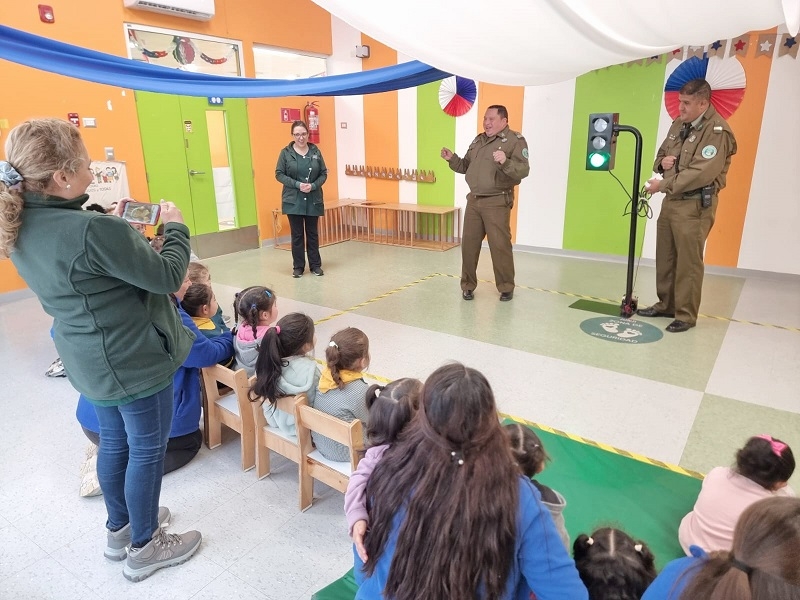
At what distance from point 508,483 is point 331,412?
112 cm

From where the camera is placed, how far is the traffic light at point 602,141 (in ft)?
11.9

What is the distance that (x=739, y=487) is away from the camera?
5.35 ft

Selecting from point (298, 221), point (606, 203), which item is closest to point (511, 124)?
point (606, 203)

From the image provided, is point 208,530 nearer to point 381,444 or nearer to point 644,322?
point 381,444

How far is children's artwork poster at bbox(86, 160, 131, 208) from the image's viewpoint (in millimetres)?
5180

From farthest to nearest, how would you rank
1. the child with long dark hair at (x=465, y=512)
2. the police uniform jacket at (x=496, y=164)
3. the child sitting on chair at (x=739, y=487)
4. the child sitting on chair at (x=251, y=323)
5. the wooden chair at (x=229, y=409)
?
the police uniform jacket at (x=496, y=164), the child sitting on chair at (x=251, y=323), the wooden chair at (x=229, y=409), the child sitting on chair at (x=739, y=487), the child with long dark hair at (x=465, y=512)

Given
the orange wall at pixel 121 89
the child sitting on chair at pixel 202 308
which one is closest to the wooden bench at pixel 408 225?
the orange wall at pixel 121 89

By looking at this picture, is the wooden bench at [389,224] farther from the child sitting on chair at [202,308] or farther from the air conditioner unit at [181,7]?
the child sitting on chair at [202,308]

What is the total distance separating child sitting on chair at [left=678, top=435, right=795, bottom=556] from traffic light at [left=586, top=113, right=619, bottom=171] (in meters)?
2.46

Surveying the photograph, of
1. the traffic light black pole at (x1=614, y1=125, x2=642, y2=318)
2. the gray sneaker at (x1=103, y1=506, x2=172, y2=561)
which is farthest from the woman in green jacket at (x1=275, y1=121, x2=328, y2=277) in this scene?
the gray sneaker at (x1=103, y1=506, x2=172, y2=561)

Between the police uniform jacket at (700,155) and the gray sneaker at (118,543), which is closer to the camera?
the gray sneaker at (118,543)

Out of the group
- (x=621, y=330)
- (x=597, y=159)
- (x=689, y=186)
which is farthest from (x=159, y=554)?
(x=689, y=186)

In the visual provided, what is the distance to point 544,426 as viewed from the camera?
2.66 m

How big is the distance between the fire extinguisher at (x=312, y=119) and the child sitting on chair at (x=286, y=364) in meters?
5.48
